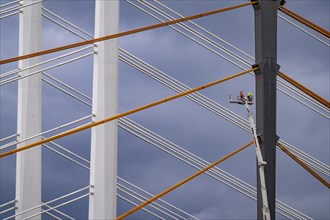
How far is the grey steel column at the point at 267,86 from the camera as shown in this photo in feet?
53.1

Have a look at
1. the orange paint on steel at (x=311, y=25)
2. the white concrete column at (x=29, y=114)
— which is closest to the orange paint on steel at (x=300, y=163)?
the orange paint on steel at (x=311, y=25)

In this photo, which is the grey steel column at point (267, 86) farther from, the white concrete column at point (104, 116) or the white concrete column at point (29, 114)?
the white concrete column at point (29, 114)

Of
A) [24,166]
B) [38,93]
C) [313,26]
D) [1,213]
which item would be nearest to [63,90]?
[38,93]

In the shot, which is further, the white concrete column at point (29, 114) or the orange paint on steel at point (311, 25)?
the white concrete column at point (29, 114)

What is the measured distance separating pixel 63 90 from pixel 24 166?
6.94 feet

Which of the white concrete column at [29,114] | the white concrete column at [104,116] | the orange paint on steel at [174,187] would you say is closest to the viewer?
the orange paint on steel at [174,187]

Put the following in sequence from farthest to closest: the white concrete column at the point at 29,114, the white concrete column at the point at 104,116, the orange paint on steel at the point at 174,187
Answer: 1. the white concrete column at the point at 29,114
2. the white concrete column at the point at 104,116
3. the orange paint on steel at the point at 174,187

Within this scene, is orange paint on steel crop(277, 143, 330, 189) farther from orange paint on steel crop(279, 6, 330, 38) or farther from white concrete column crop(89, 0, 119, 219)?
white concrete column crop(89, 0, 119, 219)

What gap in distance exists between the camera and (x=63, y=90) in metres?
22.7

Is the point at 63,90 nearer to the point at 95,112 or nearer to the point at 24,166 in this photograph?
the point at 24,166

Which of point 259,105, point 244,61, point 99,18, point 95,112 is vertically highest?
point 244,61

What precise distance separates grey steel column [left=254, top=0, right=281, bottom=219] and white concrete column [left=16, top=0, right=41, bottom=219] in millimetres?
7572

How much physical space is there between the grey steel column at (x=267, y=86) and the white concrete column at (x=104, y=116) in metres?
3.54

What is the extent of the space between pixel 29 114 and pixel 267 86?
7902 millimetres
